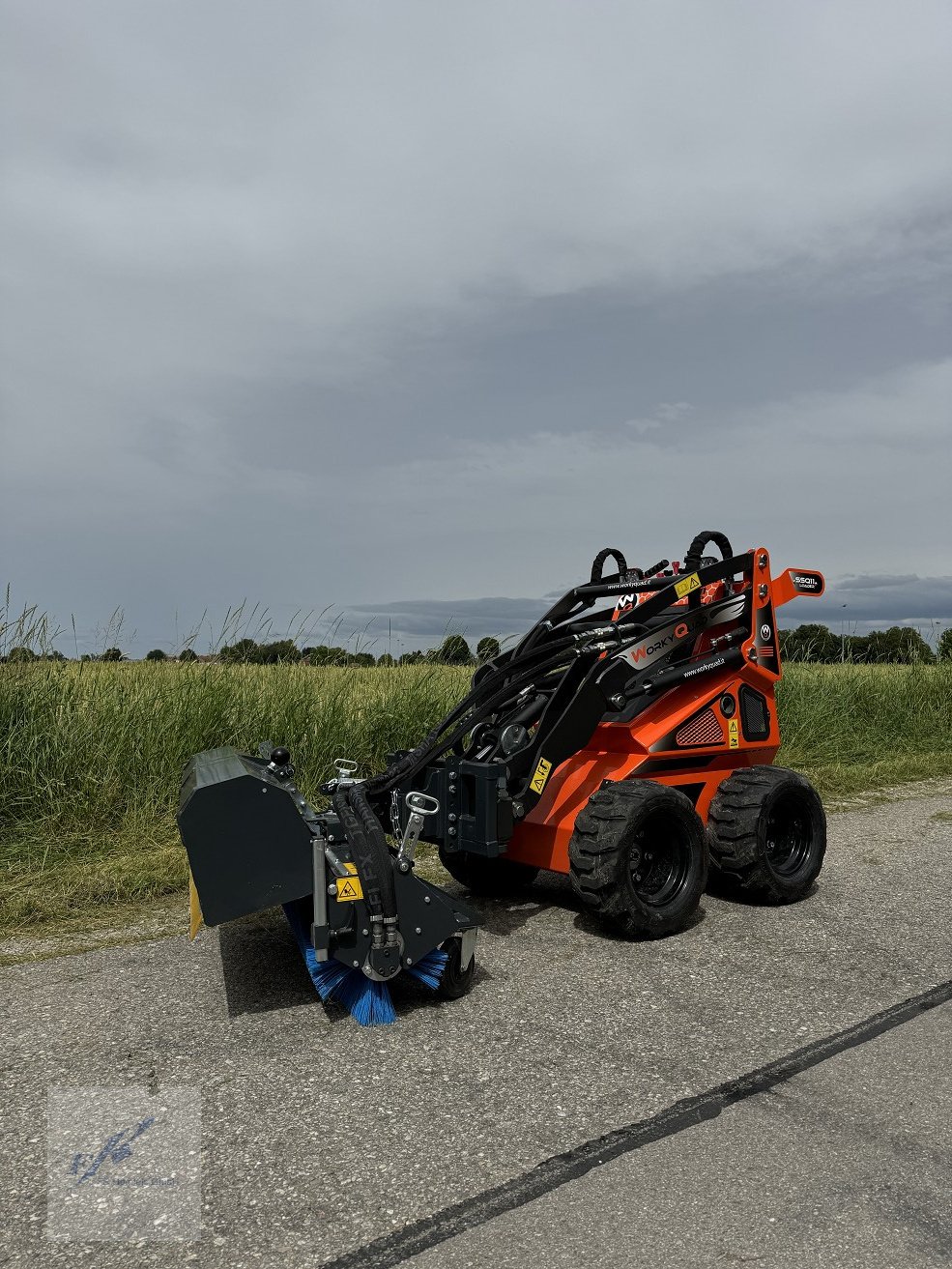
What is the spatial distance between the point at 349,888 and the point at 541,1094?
99 cm

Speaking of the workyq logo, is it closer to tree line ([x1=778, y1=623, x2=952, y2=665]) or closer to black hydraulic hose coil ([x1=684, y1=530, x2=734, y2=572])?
black hydraulic hose coil ([x1=684, y1=530, x2=734, y2=572])

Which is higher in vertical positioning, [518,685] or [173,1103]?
[518,685]

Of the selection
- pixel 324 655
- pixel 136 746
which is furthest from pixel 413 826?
pixel 324 655

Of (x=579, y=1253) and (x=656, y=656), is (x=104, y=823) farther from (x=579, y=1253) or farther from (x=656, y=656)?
(x=579, y=1253)

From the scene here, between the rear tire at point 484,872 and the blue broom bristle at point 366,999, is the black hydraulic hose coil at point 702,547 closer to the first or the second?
the rear tire at point 484,872

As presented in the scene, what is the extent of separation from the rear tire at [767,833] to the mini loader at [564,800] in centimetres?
1

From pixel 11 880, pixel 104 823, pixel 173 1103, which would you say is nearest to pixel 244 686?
pixel 104 823

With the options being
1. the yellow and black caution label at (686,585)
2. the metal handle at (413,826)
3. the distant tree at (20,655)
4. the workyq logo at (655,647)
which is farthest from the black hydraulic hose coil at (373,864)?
the distant tree at (20,655)

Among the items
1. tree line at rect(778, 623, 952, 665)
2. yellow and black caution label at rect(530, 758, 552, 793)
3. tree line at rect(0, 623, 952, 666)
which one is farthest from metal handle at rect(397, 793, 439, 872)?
tree line at rect(778, 623, 952, 665)

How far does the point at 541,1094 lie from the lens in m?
3.34

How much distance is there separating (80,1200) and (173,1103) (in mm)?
527

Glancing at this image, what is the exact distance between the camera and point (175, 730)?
7.22 m

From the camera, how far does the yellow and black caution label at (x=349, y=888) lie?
149 inches

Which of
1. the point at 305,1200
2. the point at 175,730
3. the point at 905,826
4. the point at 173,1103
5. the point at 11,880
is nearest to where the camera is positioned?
the point at 305,1200
